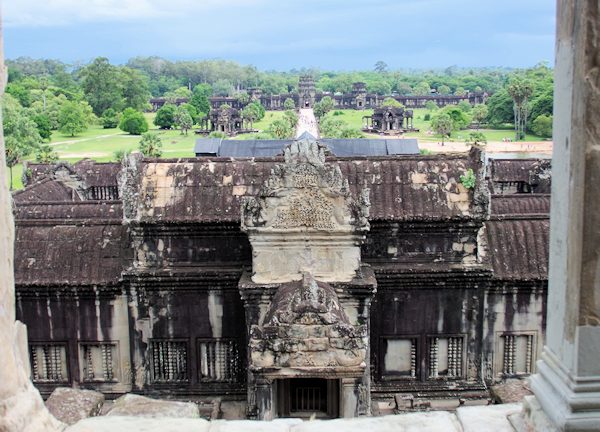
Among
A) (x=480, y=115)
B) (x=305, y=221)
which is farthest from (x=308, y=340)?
(x=480, y=115)

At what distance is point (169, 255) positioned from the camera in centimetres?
1466

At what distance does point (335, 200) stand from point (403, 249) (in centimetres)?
255

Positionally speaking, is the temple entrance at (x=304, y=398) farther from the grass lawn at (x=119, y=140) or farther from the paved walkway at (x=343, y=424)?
the grass lawn at (x=119, y=140)

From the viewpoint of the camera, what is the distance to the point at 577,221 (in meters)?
4.25

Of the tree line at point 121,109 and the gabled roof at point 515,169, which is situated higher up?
the tree line at point 121,109

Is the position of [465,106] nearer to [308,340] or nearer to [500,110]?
[500,110]

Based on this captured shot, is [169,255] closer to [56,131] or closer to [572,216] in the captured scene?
[572,216]

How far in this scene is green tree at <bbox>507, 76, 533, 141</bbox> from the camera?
3317 inches

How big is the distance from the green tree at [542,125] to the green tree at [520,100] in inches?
75.9

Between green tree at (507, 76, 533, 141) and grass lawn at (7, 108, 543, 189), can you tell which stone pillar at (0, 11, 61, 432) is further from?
green tree at (507, 76, 533, 141)

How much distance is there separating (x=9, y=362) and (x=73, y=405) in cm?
321

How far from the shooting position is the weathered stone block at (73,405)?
7.07 meters

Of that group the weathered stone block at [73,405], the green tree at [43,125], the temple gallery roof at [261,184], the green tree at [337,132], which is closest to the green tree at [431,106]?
the green tree at [337,132]

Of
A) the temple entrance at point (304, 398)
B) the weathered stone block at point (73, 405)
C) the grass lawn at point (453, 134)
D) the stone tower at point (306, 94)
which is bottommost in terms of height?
the temple entrance at point (304, 398)
